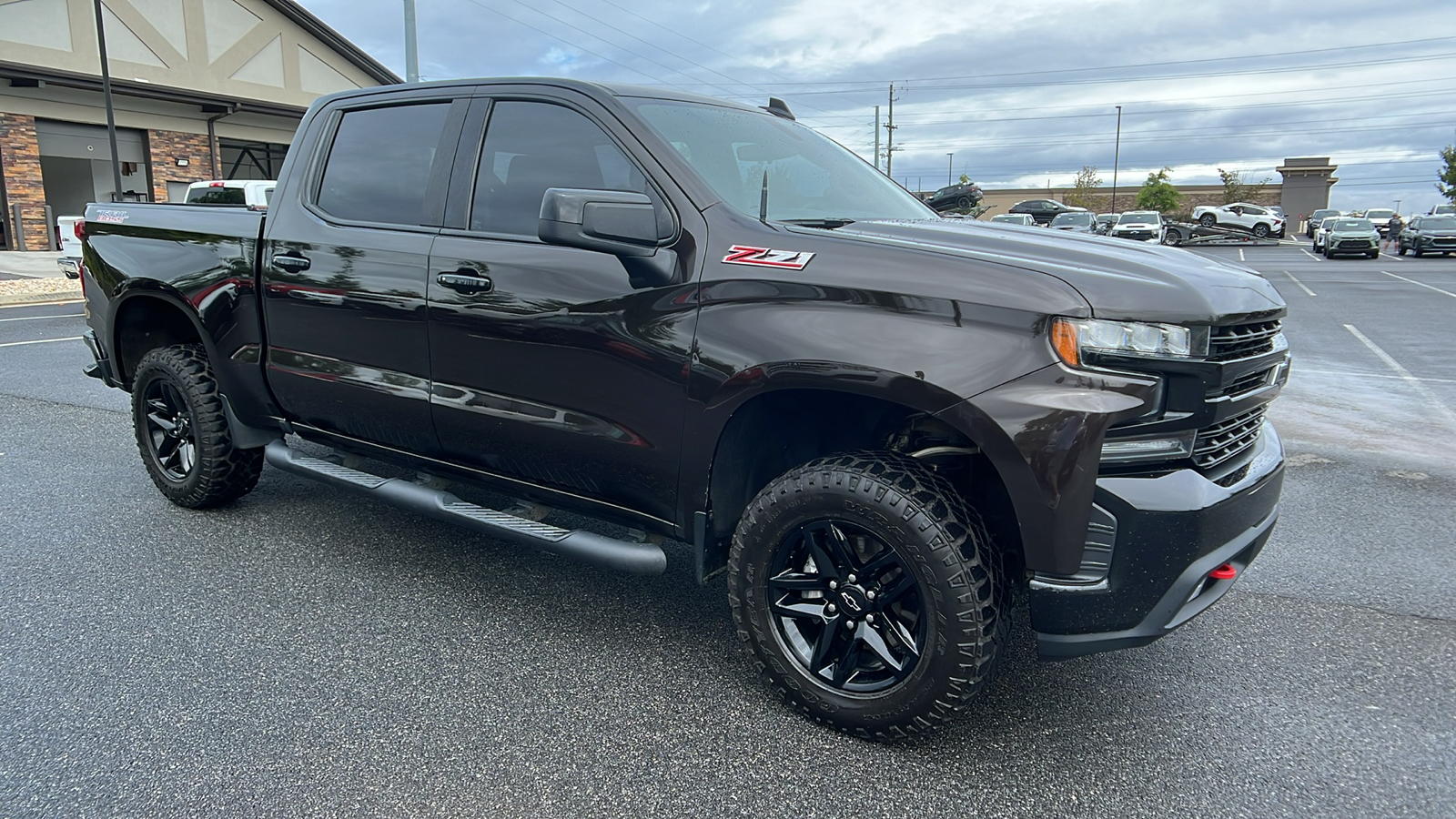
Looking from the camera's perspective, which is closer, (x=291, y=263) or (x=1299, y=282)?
(x=291, y=263)

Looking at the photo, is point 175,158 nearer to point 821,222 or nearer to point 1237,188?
point 821,222

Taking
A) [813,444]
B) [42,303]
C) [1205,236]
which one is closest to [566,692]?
[813,444]

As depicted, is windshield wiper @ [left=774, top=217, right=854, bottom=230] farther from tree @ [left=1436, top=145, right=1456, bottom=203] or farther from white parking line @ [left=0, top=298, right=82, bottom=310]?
tree @ [left=1436, top=145, right=1456, bottom=203]

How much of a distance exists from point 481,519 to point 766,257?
4.81ft

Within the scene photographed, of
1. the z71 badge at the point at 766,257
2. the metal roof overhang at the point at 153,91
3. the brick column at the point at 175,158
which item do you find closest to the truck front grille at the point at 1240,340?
the z71 badge at the point at 766,257

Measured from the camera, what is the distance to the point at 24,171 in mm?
24109

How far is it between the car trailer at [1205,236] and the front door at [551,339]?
4243 centimetres

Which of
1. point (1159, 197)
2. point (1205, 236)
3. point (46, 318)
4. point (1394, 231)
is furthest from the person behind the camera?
point (1159, 197)

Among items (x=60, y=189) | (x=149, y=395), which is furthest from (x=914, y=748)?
(x=60, y=189)

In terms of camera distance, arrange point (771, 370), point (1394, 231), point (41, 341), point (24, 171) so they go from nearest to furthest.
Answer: point (771, 370)
point (41, 341)
point (24, 171)
point (1394, 231)

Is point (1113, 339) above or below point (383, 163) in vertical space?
below

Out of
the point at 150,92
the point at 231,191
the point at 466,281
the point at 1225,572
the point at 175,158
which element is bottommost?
the point at 1225,572

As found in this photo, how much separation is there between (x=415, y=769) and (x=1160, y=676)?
7.74 feet

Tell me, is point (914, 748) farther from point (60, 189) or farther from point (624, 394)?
point (60, 189)
